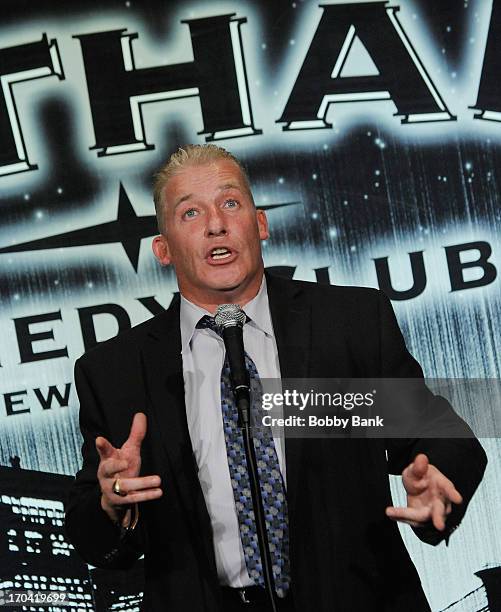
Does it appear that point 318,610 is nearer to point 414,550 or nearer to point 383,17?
point 414,550

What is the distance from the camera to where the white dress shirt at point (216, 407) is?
2.21 meters

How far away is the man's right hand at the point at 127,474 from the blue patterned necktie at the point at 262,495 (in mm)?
283

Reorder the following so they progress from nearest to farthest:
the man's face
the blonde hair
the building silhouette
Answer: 1. the man's face
2. the blonde hair
3. the building silhouette

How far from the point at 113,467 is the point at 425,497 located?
0.64 metres

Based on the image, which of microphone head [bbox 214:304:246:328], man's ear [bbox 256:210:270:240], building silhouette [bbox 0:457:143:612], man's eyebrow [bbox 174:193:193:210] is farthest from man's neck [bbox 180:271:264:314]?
building silhouette [bbox 0:457:143:612]

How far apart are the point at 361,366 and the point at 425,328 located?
1321 millimetres

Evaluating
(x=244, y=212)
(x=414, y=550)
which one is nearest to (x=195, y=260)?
→ (x=244, y=212)

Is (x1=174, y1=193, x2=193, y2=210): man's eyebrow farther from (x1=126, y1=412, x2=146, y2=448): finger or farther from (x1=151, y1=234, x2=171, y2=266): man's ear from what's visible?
(x1=126, y1=412, x2=146, y2=448): finger

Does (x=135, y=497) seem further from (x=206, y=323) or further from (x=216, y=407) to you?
(x=206, y=323)

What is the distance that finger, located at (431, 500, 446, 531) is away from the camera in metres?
1.82

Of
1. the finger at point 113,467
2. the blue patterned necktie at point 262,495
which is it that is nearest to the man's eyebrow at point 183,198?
the blue patterned necktie at point 262,495

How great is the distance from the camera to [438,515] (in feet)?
5.98

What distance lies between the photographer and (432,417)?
2215mm

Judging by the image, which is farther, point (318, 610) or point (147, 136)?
point (147, 136)
